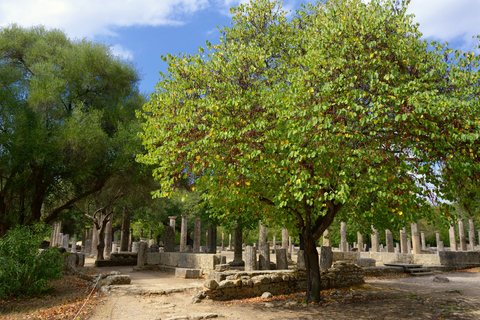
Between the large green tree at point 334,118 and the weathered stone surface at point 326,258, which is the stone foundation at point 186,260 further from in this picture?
the large green tree at point 334,118

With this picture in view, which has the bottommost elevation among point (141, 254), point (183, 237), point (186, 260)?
point (186, 260)

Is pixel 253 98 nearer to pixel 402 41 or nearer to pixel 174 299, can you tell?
pixel 402 41

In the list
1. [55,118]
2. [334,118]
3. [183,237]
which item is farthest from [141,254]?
[334,118]

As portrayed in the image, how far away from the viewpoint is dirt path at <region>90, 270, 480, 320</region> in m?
9.40

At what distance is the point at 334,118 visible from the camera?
848 cm

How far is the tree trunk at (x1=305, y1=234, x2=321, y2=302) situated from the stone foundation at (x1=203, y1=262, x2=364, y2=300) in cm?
188

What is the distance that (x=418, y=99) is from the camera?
7598 mm

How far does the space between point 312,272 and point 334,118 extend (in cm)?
548

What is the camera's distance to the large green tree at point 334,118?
7.77 m

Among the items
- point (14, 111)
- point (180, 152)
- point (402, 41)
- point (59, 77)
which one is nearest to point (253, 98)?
point (180, 152)

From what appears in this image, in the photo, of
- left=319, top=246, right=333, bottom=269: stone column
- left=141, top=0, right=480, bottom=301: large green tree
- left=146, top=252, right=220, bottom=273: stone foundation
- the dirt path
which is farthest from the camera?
left=146, top=252, right=220, bottom=273: stone foundation

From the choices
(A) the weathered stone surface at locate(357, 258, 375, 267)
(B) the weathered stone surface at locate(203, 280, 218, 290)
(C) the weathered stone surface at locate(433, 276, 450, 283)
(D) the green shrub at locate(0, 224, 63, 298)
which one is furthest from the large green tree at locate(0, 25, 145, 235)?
(C) the weathered stone surface at locate(433, 276, 450, 283)

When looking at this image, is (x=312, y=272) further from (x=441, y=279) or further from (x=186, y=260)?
(x=186, y=260)

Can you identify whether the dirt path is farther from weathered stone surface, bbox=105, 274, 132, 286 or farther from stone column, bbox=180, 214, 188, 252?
stone column, bbox=180, 214, 188, 252
